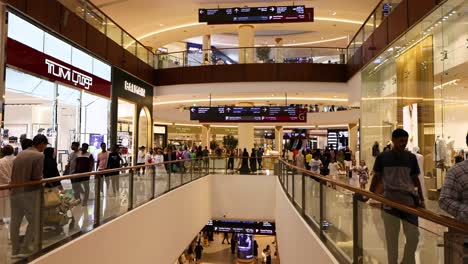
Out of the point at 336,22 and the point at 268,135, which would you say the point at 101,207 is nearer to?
the point at 336,22

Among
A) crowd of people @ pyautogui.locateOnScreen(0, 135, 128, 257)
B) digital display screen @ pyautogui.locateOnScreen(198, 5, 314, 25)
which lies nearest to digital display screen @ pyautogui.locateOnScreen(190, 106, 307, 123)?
digital display screen @ pyautogui.locateOnScreen(198, 5, 314, 25)

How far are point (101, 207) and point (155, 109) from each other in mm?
19609

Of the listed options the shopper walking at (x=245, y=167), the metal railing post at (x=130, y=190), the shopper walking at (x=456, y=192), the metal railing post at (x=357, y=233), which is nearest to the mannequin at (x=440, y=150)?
the metal railing post at (x=357, y=233)

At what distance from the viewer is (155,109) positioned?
25250 millimetres

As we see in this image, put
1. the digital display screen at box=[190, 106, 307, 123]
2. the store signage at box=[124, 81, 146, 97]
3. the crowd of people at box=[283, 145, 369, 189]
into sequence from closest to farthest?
the crowd of people at box=[283, 145, 369, 189] < the store signage at box=[124, 81, 146, 97] < the digital display screen at box=[190, 106, 307, 123]

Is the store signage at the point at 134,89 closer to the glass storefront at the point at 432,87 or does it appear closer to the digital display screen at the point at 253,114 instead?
the digital display screen at the point at 253,114

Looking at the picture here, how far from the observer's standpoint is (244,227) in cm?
1870

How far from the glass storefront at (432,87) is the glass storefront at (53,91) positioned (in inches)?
317

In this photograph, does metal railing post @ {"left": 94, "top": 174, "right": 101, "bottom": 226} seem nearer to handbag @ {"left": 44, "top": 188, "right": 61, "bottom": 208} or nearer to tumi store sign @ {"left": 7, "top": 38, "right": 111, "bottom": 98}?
handbag @ {"left": 44, "top": 188, "right": 61, "bottom": 208}

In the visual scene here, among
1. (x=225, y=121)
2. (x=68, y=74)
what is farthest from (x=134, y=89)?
(x=68, y=74)

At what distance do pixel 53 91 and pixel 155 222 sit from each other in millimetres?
4176

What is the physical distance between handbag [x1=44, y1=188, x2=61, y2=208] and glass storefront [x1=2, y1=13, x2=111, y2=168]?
14.0ft

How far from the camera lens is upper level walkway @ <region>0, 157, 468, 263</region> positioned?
245 centimetres

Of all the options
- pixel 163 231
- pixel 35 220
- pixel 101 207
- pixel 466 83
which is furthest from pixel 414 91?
pixel 35 220
